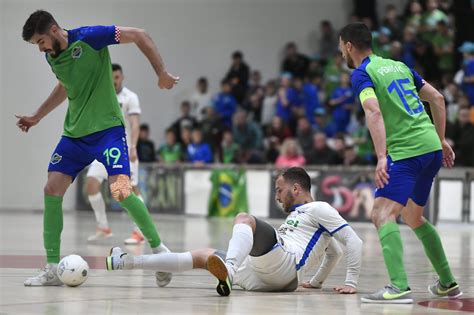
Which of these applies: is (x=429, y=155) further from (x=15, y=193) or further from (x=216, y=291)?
(x=15, y=193)

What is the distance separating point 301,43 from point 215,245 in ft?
50.6

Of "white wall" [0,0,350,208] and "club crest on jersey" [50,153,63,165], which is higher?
"white wall" [0,0,350,208]

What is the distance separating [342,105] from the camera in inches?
916

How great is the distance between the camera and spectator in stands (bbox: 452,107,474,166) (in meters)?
20.0

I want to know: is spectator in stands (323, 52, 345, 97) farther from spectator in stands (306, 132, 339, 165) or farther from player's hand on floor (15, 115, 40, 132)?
player's hand on floor (15, 115, 40, 132)

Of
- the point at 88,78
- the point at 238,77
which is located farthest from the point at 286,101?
the point at 88,78

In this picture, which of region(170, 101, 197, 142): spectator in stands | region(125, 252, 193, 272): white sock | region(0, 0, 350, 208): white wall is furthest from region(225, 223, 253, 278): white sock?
region(0, 0, 350, 208): white wall

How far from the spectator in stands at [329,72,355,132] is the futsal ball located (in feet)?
52.2

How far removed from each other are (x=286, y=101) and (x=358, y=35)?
16.6 m

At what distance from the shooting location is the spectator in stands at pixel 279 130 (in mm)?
23266

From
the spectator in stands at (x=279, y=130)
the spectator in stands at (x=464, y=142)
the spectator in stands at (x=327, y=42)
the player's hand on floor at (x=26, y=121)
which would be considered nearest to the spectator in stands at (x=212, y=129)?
the spectator in stands at (x=279, y=130)

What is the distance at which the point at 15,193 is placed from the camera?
2541 cm

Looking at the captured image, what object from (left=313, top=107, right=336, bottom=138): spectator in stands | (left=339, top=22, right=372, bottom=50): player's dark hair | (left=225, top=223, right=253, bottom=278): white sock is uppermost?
(left=339, top=22, right=372, bottom=50): player's dark hair

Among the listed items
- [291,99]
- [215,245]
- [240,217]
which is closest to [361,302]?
[240,217]
